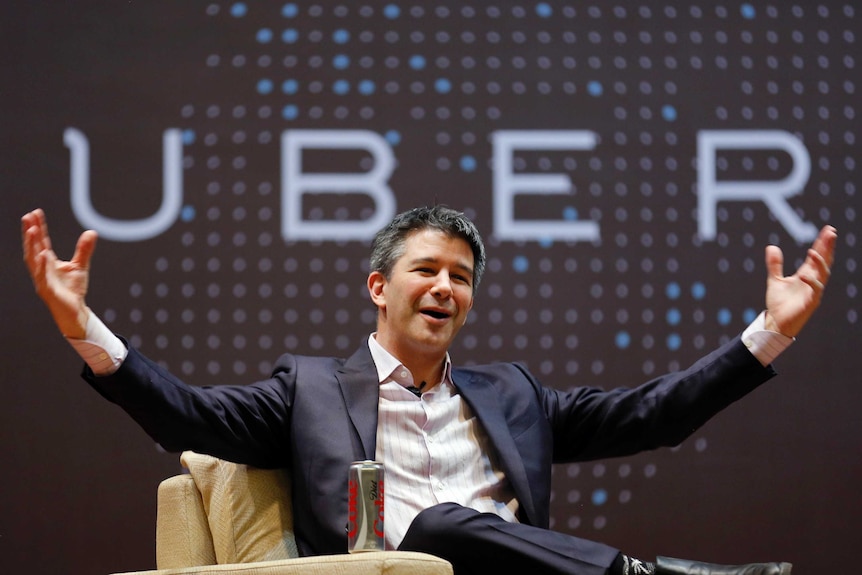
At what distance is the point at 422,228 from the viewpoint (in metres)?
2.97

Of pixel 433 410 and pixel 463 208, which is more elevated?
pixel 463 208

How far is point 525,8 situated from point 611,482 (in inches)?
73.3

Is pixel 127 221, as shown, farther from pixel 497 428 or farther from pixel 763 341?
pixel 763 341

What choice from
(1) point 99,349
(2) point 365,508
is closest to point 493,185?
(2) point 365,508

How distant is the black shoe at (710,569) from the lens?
2.31m

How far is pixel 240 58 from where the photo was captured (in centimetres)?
386

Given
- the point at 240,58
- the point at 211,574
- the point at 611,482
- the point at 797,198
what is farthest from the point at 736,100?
the point at 211,574

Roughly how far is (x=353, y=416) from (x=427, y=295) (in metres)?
0.43

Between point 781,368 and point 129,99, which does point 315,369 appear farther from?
point 781,368

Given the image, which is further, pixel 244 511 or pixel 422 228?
pixel 422 228

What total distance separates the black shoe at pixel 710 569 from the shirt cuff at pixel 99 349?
1.33m

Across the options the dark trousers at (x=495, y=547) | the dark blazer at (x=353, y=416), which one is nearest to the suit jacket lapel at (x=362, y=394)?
the dark blazer at (x=353, y=416)

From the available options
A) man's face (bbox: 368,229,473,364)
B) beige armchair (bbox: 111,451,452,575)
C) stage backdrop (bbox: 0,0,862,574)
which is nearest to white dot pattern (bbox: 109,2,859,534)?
stage backdrop (bbox: 0,0,862,574)

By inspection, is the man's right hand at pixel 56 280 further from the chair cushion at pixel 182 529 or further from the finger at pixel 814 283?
the finger at pixel 814 283
